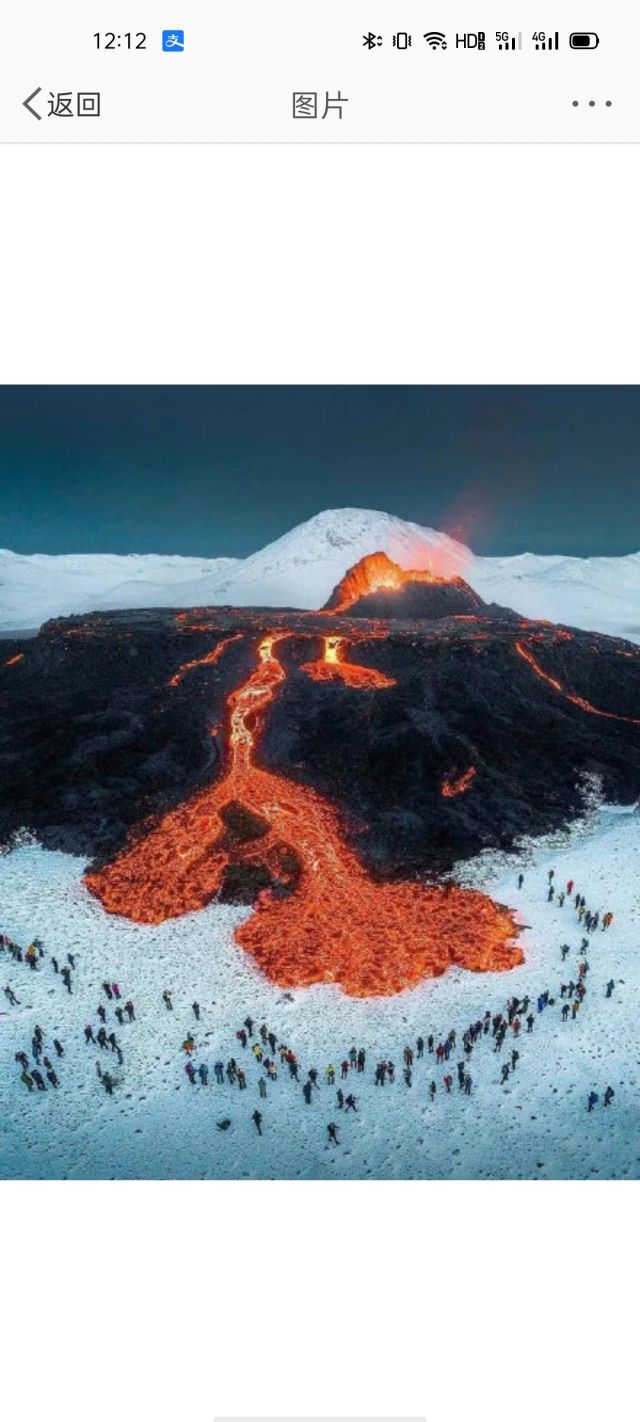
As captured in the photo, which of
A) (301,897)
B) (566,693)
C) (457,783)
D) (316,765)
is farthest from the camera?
(566,693)

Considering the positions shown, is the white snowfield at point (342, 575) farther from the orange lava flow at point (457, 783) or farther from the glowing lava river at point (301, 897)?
the glowing lava river at point (301, 897)

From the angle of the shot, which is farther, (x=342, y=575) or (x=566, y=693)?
(x=342, y=575)

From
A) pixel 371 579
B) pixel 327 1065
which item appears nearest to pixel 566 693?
pixel 371 579
